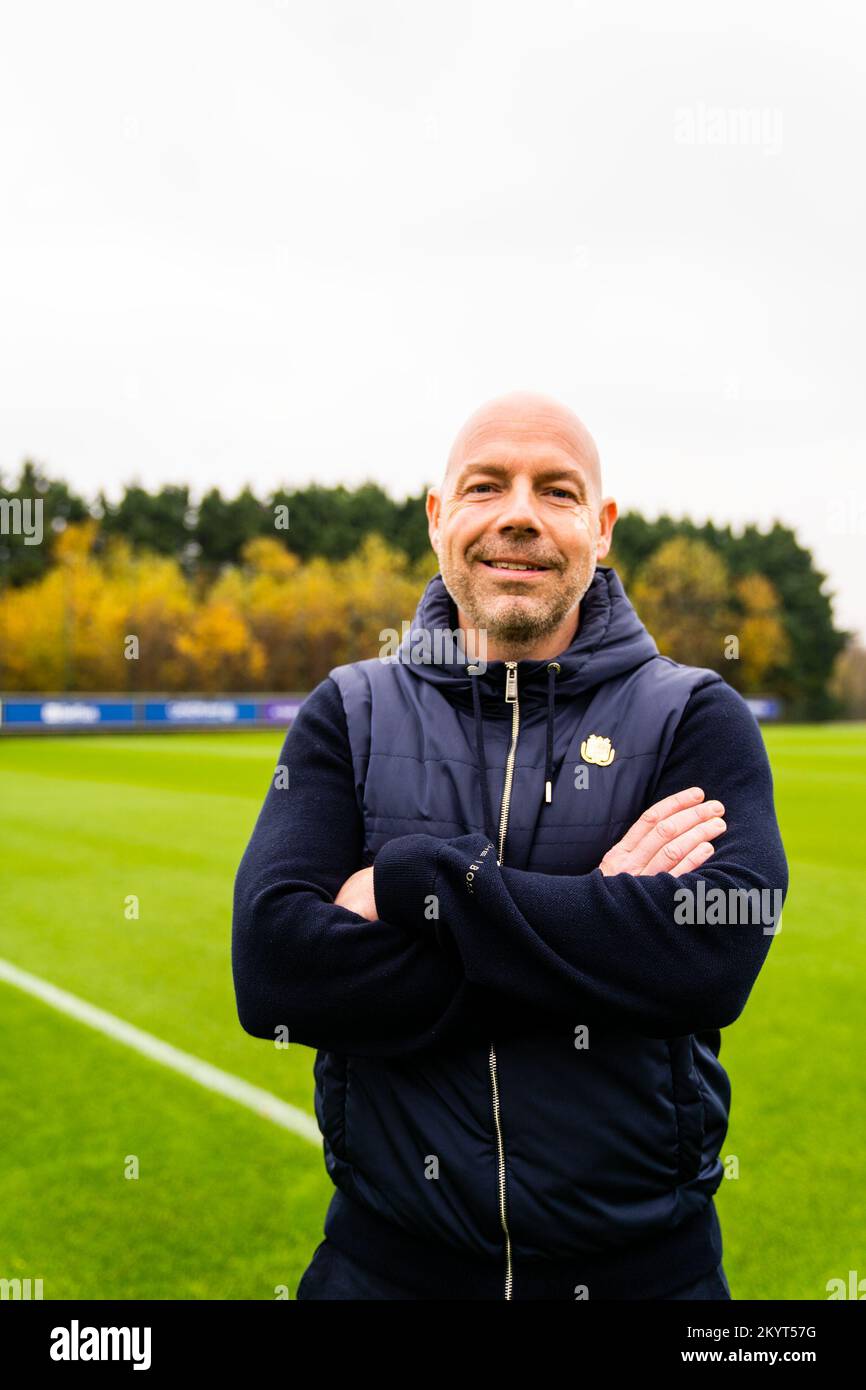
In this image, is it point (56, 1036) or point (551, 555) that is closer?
point (551, 555)

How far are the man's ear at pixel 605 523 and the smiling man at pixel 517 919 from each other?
0.02 meters

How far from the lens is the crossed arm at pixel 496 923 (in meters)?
1.96

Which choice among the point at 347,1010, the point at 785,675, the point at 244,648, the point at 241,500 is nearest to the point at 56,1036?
the point at 347,1010

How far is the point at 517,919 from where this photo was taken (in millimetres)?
1933

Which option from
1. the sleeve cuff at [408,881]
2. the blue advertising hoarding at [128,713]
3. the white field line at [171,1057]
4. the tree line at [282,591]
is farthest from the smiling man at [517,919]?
the blue advertising hoarding at [128,713]

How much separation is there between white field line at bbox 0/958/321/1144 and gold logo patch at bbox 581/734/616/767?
3.34m

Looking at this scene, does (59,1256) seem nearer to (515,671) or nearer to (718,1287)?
(718,1287)

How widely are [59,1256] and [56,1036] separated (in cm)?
248

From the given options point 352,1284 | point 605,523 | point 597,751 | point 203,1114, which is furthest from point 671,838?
point 203,1114

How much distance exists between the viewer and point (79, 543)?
60875mm

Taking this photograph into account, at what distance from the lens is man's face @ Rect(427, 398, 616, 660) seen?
7.25 ft

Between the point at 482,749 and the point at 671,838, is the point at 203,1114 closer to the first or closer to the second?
the point at 482,749

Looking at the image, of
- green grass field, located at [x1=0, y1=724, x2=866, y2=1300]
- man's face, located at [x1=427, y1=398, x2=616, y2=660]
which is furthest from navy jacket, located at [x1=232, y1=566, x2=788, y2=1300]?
green grass field, located at [x1=0, y1=724, x2=866, y2=1300]

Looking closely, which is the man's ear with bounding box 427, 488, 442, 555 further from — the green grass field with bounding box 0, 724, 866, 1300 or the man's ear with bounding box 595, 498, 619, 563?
the green grass field with bounding box 0, 724, 866, 1300
